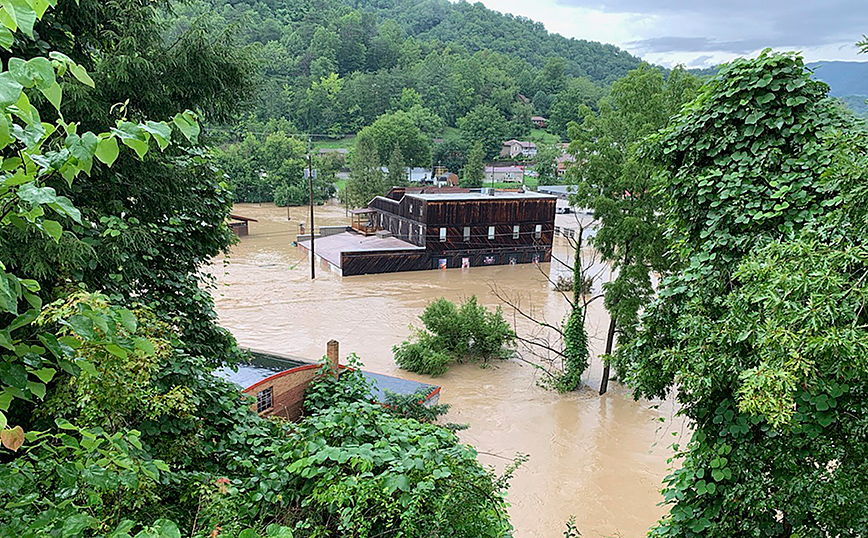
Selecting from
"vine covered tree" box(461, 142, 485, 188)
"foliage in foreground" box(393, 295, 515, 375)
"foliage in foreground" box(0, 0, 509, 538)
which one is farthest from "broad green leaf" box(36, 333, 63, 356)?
"vine covered tree" box(461, 142, 485, 188)

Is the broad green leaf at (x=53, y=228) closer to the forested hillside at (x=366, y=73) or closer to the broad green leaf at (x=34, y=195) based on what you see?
the broad green leaf at (x=34, y=195)

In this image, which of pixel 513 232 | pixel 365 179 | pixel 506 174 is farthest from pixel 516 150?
pixel 513 232

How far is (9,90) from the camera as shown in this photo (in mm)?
1511

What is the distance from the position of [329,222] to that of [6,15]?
45075mm

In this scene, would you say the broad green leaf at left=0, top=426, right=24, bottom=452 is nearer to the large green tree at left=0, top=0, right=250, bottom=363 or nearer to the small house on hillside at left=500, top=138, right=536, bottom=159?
the large green tree at left=0, top=0, right=250, bottom=363

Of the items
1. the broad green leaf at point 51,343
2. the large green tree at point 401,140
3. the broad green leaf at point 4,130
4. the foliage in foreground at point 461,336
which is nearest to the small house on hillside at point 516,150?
the large green tree at point 401,140

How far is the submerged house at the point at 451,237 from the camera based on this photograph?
3008cm

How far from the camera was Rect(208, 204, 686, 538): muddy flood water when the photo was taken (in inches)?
433

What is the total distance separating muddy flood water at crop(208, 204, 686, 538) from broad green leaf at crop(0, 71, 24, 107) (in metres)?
6.23

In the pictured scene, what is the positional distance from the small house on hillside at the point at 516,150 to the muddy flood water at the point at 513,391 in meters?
52.2

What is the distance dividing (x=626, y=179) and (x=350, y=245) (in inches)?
822

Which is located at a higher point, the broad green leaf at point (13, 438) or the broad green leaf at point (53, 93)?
the broad green leaf at point (53, 93)

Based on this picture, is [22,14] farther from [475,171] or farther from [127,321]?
[475,171]

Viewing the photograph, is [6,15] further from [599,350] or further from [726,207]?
[599,350]
